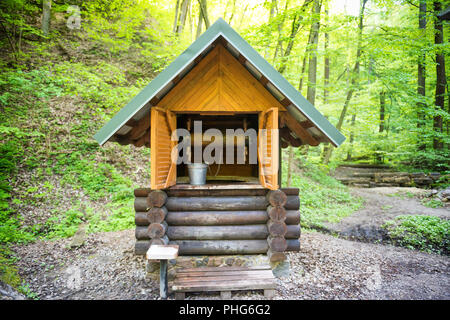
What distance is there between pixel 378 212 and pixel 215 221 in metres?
7.52

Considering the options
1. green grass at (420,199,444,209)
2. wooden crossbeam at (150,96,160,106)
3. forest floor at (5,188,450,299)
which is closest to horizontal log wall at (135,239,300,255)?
forest floor at (5,188,450,299)

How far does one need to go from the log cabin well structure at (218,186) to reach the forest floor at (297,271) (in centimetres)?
64

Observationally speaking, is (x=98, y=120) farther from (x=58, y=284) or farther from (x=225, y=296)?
(x=225, y=296)

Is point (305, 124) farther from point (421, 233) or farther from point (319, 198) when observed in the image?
point (319, 198)

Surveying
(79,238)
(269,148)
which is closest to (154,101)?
(269,148)

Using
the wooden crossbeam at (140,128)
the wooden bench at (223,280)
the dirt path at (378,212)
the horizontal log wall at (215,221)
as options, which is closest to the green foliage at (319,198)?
the dirt path at (378,212)

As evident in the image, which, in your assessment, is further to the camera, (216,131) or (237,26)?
(237,26)

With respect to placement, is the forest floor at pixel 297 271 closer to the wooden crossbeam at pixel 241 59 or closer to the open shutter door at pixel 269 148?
the open shutter door at pixel 269 148

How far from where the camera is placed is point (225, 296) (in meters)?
3.67

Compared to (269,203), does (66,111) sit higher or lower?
higher

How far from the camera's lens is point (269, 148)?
12.9ft

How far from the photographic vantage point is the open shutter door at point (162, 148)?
3.71 m
